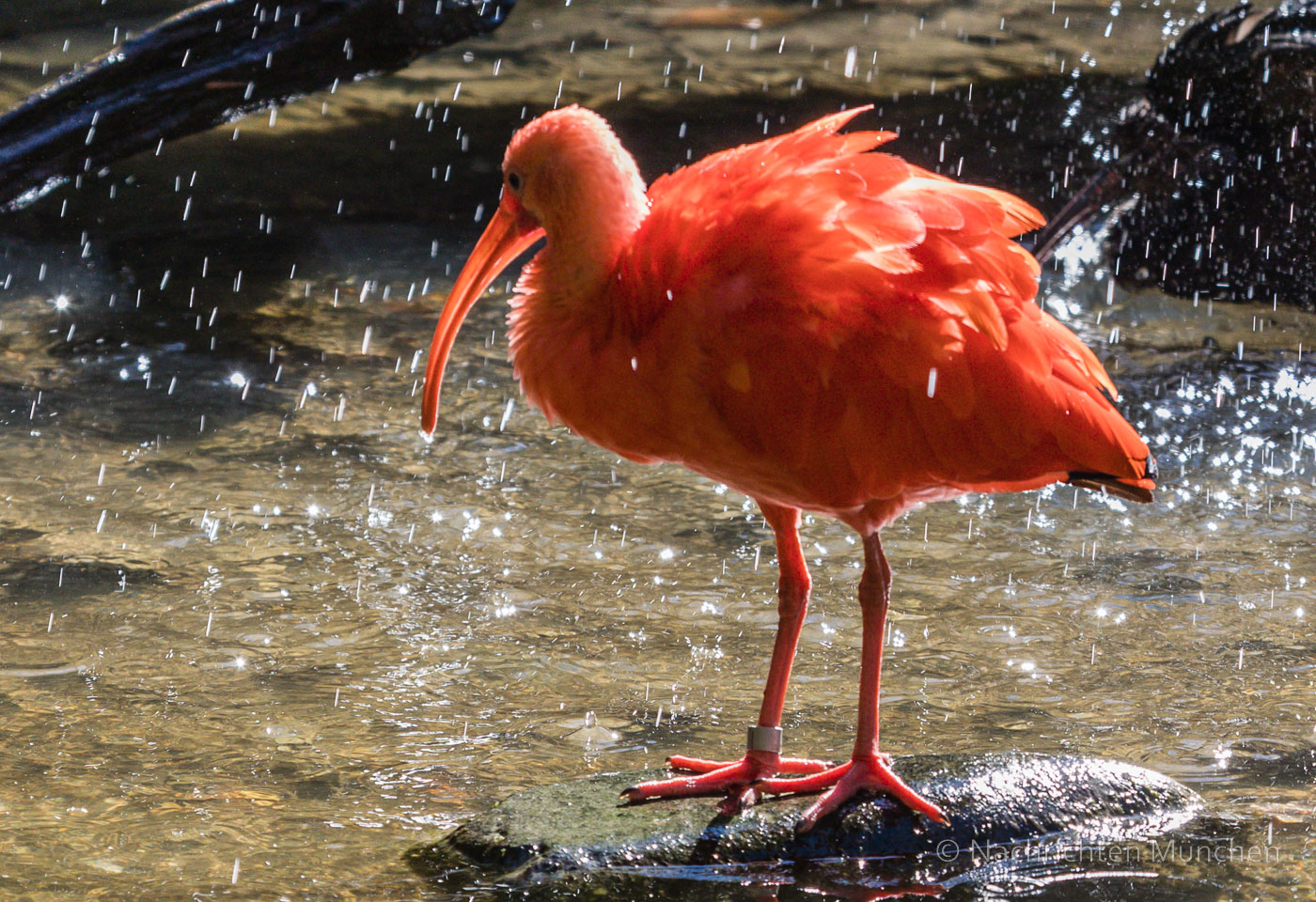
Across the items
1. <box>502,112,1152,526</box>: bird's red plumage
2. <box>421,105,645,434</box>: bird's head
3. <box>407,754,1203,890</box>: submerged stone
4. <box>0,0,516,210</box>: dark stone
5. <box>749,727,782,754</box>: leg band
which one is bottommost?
<box>407,754,1203,890</box>: submerged stone

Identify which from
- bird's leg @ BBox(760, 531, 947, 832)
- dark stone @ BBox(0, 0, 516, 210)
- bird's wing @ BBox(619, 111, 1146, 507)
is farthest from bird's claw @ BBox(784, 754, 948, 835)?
dark stone @ BBox(0, 0, 516, 210)

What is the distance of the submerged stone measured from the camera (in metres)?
3.00

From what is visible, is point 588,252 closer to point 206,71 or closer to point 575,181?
point 575,181

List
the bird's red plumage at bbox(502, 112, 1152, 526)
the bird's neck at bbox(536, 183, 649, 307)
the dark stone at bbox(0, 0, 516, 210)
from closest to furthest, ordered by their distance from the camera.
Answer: the bird's red plumage at bbox(502, 112, 1152, 526), the bird's neck at bbox(536, 183, 649, 307), the dark stone at bbox(0, 0, 516, 210)

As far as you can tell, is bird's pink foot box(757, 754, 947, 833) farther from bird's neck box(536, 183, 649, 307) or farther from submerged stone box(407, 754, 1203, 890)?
bird's neck box(536, 183, 649, 307)

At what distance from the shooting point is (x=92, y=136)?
6184 mm

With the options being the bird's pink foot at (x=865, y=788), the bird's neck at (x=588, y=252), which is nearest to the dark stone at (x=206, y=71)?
the bird's neck at (x=588, y=252)

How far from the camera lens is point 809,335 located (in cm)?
292

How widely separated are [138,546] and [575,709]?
178 centimetres

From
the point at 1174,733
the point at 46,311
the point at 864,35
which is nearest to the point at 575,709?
the point at 1174,733

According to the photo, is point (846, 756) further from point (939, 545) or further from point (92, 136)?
point (92, 136)

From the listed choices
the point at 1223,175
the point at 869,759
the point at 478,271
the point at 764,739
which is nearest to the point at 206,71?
the point at 478,271

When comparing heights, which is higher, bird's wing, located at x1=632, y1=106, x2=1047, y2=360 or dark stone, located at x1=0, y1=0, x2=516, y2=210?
dark stone, located at x1=0, y1=0, x2=516, y2=210

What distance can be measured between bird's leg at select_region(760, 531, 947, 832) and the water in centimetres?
43
